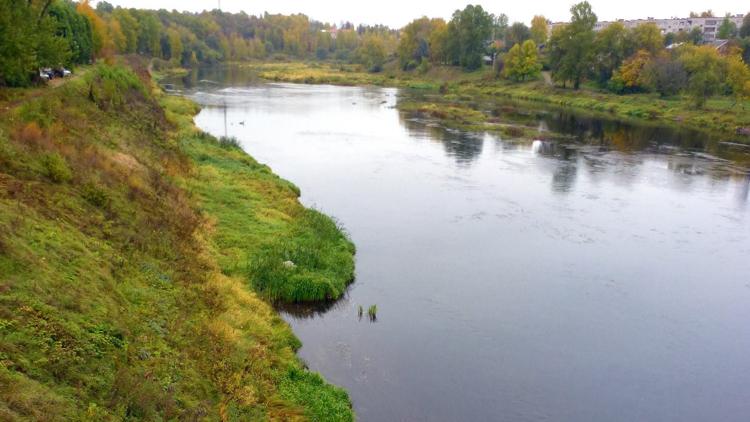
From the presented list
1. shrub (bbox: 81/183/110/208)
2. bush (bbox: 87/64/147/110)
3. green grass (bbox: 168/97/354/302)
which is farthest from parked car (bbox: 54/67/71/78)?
shrub (bbox: 81/183/110/208)

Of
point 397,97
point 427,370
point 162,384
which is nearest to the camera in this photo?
point 162,384

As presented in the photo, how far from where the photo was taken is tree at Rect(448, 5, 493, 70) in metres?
90.7

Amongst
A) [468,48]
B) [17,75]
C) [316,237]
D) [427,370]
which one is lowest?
[427,370]

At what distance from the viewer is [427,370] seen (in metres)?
12.6

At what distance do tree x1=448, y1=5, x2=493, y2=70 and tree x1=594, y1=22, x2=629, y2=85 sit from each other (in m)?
22.7

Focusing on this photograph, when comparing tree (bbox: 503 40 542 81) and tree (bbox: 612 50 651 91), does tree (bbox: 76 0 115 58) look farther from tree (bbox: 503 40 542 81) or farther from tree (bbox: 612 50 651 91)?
tree (bbox: 612 50 651 91)

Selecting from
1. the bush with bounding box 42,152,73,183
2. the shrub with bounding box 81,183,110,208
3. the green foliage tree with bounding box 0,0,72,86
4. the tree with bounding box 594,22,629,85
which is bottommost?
the shrub with bounding box 81,183,110,208

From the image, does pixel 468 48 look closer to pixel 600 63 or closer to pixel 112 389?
pixel 600 63

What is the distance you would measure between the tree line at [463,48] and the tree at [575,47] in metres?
0.13

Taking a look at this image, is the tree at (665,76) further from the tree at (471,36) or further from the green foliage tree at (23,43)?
the green foliage tree at (23,43)

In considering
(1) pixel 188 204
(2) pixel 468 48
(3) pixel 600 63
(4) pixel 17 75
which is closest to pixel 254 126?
(4) pixel 17 75

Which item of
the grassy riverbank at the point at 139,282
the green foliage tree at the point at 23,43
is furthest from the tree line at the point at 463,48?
the grassy riverbank at the point at 139,282

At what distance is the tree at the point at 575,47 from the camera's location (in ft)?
230

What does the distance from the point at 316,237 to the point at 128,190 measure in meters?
5.80
